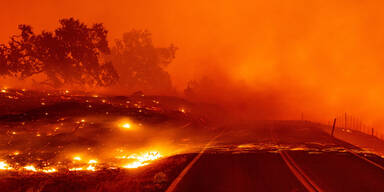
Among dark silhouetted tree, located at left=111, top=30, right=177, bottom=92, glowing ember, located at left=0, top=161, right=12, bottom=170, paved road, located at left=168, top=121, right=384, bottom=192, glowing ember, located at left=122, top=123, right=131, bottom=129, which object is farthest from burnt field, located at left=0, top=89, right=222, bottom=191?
dark silhouetted tree, located at left=111, top=30, right=177, bottom=92

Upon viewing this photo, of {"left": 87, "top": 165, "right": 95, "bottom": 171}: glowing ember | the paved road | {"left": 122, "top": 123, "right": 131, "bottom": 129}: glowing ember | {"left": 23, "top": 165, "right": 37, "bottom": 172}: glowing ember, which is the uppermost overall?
{"left": 122, "top": 123, "right": 131, "bottom": 129}: glowing ember

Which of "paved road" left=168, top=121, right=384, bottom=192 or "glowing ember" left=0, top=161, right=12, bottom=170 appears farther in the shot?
"glowing ember" left=0, top=161, right=12, bottom=170

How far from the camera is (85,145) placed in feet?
58.4

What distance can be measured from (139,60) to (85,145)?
4380 cm

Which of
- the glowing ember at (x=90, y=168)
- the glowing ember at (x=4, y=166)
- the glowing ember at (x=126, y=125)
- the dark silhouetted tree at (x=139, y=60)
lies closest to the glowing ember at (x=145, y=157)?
the glowing ember at (x=90, y=168)

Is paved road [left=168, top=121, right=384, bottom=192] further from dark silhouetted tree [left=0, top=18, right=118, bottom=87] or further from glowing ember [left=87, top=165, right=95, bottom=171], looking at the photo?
dark silhouetted tree [left=0, top=18, right=118, bottom=87]

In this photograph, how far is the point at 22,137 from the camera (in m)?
18.4

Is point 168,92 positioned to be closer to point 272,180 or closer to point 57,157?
point 57,157

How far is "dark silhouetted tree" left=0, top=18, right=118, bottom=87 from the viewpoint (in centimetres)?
3488

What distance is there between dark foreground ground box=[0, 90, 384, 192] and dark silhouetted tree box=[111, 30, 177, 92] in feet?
107

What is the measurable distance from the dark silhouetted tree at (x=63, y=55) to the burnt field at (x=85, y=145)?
576 cm

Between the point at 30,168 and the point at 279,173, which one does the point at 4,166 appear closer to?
the point at 30,168

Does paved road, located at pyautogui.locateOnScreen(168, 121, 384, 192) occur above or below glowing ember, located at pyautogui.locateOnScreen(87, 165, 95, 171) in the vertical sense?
below

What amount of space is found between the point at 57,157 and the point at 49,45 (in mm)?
24304
